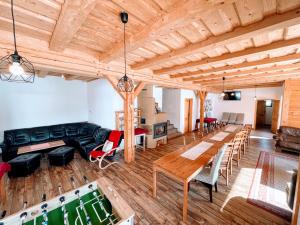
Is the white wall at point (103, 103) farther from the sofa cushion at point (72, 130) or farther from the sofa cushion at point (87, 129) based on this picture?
the sofa cushion at point (72, 130)

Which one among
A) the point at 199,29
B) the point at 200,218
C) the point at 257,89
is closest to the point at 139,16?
the point at 199,29

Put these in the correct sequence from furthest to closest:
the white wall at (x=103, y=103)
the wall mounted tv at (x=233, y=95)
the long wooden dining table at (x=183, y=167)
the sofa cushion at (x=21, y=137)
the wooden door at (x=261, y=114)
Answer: the wooden door at (x=261, y=114) < the wall mounted tv at (x=233, y=95) < the white wall at (x=103, y=103) < the sofa cushion at (x=21, y=137) < the long wooden dining table at (x=183, y=167)

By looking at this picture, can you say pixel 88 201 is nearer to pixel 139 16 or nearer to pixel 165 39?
pixel 139 16

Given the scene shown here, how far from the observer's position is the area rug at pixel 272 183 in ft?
7.66

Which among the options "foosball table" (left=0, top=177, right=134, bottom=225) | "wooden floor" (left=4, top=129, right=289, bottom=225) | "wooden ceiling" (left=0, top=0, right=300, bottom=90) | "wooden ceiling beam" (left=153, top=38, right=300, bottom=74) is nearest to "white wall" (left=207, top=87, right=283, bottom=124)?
"wooden floor" (left=4, top=129, right=289, bottom=225)

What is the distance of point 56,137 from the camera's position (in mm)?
5172

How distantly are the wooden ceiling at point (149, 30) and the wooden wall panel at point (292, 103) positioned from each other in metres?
3.46

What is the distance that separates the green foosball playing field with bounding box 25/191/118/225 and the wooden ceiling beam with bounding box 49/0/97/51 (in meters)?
2.00

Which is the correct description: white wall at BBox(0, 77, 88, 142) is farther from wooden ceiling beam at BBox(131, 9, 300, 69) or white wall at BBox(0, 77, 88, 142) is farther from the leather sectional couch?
the leather sectional couch

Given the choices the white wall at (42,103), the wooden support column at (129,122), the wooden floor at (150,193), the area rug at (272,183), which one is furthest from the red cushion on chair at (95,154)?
the area rug at (272,183)

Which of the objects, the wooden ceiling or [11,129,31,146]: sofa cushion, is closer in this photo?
the wooden ceiling

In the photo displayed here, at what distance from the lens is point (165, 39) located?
2.18 meters

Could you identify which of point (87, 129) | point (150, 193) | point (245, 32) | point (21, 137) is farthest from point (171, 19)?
point (21, 137)

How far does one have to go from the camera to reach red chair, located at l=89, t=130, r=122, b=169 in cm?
371
